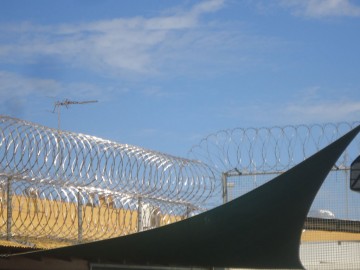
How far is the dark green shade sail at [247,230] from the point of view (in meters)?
9.88

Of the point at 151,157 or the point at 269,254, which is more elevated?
the point at 151,157

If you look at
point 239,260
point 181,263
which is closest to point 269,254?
point 239,260

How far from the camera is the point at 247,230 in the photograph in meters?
10.2

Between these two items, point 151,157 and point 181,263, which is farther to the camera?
point 151,157

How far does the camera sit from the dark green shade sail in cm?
988

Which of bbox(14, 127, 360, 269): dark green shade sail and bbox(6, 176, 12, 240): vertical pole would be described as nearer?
bbox(14, 127, 360, 269): dark green shade sail

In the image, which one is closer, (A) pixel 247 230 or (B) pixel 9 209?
(A) pixel 247 230

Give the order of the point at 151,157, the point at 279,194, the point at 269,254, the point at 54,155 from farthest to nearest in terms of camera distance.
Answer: the point at 151,157 < the point at 54,155 < the point at 269,254 < the point at 279,194

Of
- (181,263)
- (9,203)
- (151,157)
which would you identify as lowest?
(181,263)

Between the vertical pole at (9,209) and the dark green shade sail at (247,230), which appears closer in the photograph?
the dark green shade sail at (247,230)

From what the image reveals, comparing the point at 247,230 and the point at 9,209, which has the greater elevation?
the point at 9,209

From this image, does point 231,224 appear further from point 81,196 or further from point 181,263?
point 81,196

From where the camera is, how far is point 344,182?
42.3ft

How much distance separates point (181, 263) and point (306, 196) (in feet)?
6.55
